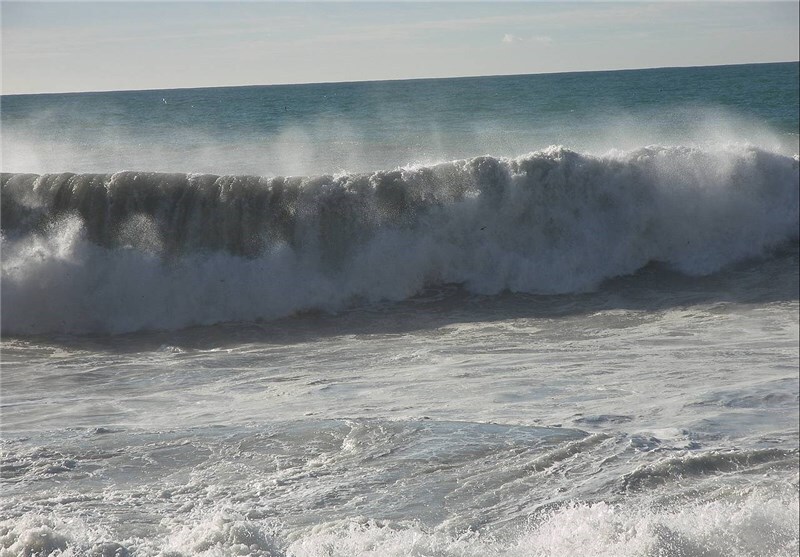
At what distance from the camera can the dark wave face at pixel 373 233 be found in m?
10.6

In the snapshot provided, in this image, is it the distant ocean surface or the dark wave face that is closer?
the distant ocean surface

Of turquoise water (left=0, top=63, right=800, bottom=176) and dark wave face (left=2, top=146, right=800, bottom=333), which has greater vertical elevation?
turquoise water (left=0, top=63, right=800, bottom=176)

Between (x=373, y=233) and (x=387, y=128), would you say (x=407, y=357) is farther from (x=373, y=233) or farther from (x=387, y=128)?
(x=387, y=128)

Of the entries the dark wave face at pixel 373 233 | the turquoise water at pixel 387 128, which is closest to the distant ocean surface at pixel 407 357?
the dark wave face at pixel 373 233

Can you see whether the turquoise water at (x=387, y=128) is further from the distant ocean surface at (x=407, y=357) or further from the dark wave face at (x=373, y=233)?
the dark wave face at (x=373, y=233)

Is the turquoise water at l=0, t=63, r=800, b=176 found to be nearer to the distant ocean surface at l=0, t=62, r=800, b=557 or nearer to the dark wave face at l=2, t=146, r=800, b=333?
the distant ocean surface at l=0, t=62, r=800, b=557

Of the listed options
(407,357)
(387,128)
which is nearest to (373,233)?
(407,357)

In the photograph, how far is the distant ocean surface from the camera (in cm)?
487

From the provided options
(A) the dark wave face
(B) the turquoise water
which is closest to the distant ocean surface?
(A) the dark wave face

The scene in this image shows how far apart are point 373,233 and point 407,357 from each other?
3.33 meters

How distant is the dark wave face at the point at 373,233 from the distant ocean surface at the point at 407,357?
1.4 inches

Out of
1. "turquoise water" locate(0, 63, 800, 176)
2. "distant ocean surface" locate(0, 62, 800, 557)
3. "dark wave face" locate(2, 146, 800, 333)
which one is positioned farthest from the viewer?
"turquoise water" locate(0, 63, 800, 176)


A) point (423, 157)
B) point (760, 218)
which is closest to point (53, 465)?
point (760, 218)

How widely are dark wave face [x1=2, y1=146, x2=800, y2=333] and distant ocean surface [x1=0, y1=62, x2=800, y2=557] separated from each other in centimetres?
3
